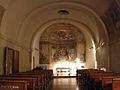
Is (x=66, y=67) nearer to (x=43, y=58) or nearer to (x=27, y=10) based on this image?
(x=43, y=58)

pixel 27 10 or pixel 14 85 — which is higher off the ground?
pixel 27 10

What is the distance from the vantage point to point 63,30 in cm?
3291

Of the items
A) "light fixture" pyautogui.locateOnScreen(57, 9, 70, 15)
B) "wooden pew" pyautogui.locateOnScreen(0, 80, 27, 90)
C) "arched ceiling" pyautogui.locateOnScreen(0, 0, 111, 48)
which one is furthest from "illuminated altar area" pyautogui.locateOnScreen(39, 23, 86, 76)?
"wooden pew" pyautogui.locateOnScreen(0, 80, 27, 90)

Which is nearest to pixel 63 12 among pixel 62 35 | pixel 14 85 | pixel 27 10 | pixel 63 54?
pixel 27 10

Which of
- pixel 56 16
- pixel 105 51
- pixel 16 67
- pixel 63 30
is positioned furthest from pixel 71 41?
pixel 16 67

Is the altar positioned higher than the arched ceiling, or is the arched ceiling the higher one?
the arched ceiling

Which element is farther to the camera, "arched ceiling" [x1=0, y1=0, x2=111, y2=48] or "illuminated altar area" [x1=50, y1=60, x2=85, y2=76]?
"illuminated altar area" [x1=50, y1=60, x2=85, y2=76]

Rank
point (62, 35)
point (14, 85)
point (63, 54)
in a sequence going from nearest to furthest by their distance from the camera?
point (14, 85) → point (63, 54) → point (62, 35)

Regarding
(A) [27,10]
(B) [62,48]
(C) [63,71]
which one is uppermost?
(A) [27,10]

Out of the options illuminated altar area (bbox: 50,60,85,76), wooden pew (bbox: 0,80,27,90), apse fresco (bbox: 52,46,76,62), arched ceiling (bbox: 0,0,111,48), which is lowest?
wooden pew (bbox: 0,80,27,90)

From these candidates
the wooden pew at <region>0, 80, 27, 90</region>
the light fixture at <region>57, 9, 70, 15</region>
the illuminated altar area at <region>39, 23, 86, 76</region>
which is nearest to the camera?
the wooden pew at <region>0, 80, 27, 90</region>

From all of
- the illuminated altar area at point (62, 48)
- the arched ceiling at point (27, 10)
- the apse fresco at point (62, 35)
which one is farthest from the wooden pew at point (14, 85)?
the apse fresco at point (62, 35)

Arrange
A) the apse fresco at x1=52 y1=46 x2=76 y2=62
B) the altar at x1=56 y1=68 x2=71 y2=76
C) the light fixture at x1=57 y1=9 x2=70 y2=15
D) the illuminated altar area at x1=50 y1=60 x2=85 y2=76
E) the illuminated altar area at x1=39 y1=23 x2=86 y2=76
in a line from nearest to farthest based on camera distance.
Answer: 1. the light fixture at x1=57 y1=9 x2=70 y2=15
2. the altar at x1=56 y1=68 x2=71 y2=76
3. the illuminated altar area at x1=50 y1=60 x2=85 y2=76
4. the illuminated altar area at x1=39 y1=23 x2=86 y2=76
5. the apse fresco at x1=52 y1=46 x2=76 y2=62

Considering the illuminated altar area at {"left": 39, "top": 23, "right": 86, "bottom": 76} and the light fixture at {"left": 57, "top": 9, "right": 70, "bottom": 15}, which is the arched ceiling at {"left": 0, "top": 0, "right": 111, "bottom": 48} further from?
the illuminated altar area at {"left": 39, "top": 23, "right": 86, "bottom": 76}
